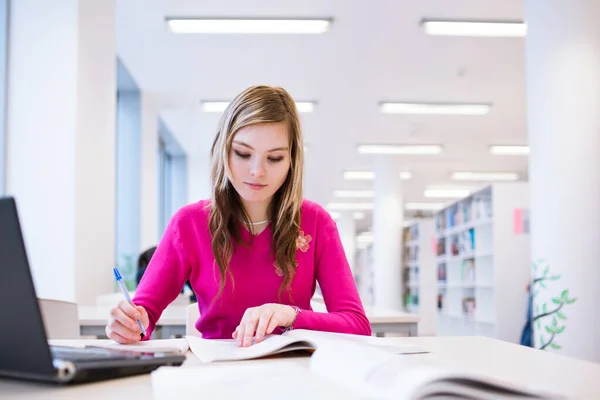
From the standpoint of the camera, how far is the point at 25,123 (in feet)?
12.2

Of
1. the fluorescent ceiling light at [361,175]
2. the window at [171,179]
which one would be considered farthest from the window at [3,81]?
the fluorescent ceiling light at [361,175]

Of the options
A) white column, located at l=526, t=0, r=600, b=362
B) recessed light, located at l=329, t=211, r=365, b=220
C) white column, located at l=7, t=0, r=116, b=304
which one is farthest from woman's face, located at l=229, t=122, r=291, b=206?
recessed light, located at l=329, t=211, r=365, b=220

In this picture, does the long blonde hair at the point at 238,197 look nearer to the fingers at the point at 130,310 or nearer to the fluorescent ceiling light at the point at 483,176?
the fingers at the point at 130,310

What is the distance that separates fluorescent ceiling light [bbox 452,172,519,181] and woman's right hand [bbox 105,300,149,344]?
1183 cm

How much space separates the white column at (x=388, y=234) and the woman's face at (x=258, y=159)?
9.62 metres

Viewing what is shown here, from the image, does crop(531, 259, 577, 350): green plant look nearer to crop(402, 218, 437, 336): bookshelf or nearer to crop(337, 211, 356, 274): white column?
crop(402, 218, 437, 336): bookshelf

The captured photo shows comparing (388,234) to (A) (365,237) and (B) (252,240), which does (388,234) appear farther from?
(A) (365,237)

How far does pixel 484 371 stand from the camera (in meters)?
0.99

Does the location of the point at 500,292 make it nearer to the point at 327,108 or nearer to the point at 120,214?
the point at 327,108

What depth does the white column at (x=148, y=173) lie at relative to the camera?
23.5 feet

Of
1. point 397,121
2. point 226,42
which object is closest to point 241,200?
point 226,42

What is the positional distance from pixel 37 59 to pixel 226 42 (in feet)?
8.23

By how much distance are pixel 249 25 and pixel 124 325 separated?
455cm

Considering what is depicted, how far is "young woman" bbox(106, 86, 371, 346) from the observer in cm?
152
